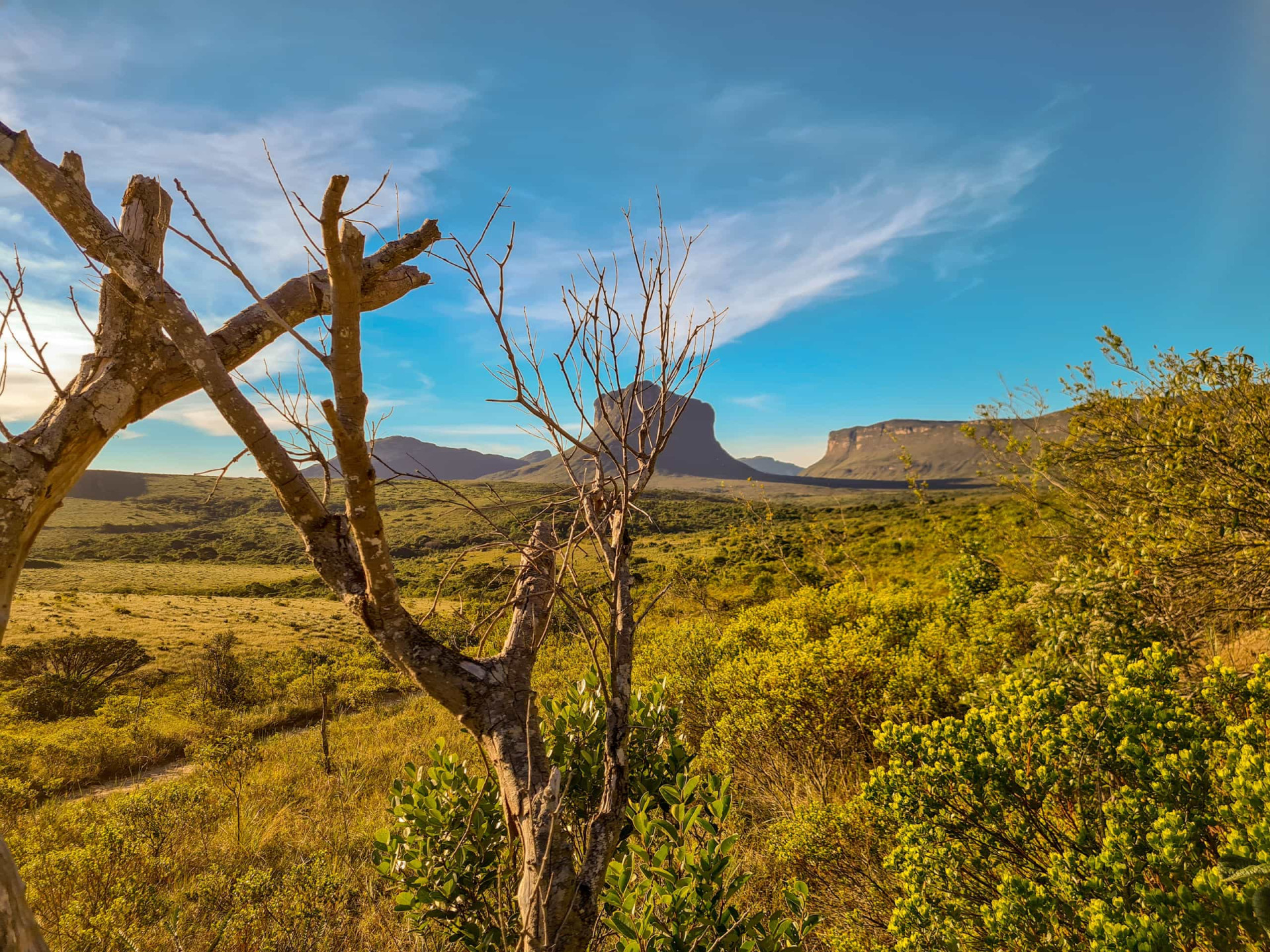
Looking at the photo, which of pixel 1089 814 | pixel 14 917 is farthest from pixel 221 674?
pixel 1089 814

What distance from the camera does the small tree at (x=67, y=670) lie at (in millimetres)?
16328

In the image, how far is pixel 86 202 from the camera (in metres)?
1.87

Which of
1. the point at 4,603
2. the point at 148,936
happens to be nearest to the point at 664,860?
the point at 4,603

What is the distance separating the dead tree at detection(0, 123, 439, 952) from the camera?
5.96 ft

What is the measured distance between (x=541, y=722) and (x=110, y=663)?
26.2 meters

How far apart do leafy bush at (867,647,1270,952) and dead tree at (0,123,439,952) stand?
3.00 meters

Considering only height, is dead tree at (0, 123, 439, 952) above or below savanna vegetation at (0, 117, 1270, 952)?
above

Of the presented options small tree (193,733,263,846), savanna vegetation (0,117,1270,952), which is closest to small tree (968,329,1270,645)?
savanna vegetation (0,117,1270,952)

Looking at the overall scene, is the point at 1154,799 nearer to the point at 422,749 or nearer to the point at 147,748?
the point at 422,749

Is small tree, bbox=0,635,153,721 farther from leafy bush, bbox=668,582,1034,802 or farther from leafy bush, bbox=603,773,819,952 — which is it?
leafy bush, bbox=603,773,819,952

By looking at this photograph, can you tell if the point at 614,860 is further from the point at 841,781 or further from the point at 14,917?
the point at 841,781

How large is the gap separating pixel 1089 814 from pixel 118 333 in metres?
4.64

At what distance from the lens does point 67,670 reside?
59.6 ft

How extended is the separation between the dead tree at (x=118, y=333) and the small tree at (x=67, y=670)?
808 inches
